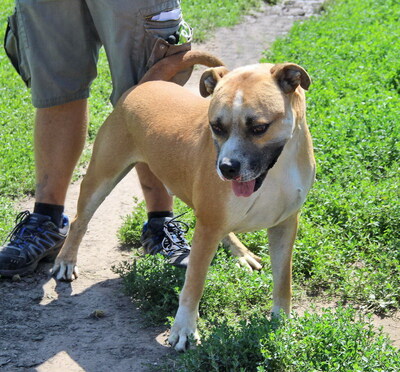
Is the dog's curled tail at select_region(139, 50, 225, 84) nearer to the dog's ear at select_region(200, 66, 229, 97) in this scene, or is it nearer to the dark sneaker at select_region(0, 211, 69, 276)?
the dog's ear at select_region(200, 66, 229, 97)

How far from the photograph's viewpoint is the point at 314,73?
27.4ft

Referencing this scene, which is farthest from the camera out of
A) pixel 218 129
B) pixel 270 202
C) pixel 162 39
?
pixel 162 39

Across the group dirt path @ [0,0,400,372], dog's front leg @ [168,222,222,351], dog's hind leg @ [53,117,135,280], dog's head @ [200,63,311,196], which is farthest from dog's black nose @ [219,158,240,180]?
dog's hind leg @ [53,117,135,280]

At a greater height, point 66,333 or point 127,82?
point 127,82

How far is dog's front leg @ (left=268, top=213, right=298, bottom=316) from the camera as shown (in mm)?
4254

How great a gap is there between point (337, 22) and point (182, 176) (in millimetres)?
7154

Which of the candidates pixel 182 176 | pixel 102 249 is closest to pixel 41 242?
pixel 102 249

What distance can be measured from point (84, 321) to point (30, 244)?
0.79m

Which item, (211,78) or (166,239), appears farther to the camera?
(166,239)

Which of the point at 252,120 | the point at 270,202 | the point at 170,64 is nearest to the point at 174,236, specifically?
the point at 170,64

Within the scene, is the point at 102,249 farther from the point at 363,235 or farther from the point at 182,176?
the point at 363,235

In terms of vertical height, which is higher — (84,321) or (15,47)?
(15,47)

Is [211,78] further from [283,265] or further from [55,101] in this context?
[55,101]

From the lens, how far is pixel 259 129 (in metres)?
3.66
